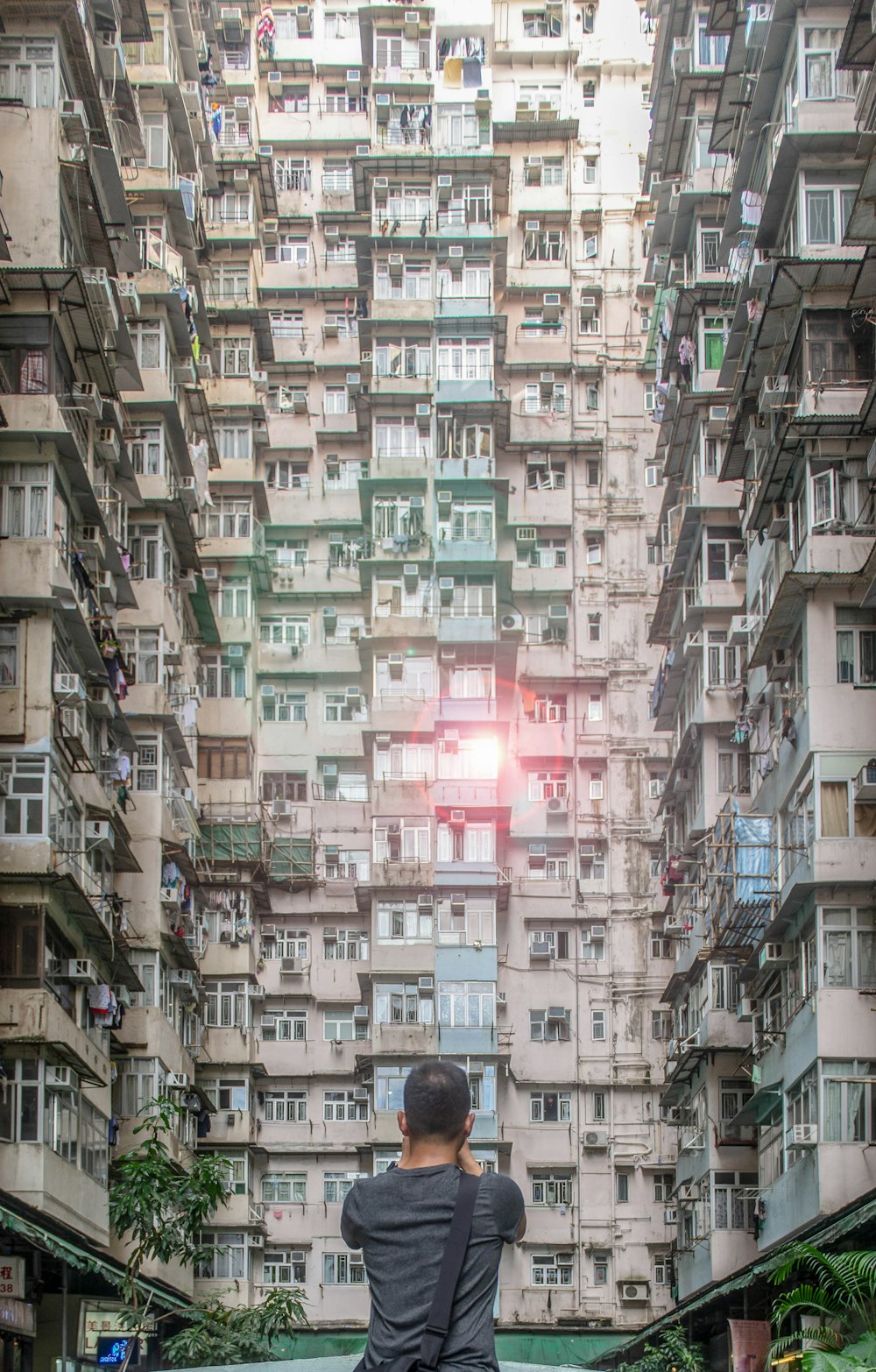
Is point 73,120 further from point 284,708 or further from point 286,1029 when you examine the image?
point 286,1029

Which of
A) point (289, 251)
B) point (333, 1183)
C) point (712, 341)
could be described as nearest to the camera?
point (712, 341)

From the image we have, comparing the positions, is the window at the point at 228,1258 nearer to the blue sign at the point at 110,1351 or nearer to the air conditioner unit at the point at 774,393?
the blue sign at the point at 110,1351

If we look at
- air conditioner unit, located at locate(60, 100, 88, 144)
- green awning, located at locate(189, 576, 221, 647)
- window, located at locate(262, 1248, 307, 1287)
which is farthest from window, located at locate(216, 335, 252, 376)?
window, located at locate(262, 1248, 307, 1287)

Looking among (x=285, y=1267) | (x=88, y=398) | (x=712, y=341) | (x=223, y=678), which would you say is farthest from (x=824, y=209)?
(x=285, y=1267)

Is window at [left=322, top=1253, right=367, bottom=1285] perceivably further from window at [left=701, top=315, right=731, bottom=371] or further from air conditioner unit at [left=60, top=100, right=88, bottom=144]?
air conditioner unit at [left=60, top=100, right=88, bottom=144]

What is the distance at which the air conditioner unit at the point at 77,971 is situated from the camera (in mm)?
30438

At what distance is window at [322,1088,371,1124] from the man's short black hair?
39.9m

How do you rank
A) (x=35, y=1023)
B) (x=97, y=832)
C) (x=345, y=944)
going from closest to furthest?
(x=35, y=1023), (x=97, y=832), (x=345, y=944)

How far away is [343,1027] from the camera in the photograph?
45812mm

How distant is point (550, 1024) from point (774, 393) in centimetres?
1952

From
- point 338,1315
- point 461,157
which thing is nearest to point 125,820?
point 338,1315

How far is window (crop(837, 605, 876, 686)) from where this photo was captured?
28.2 m

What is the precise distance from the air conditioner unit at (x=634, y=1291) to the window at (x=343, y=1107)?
6.20m

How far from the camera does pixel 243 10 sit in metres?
51.2
